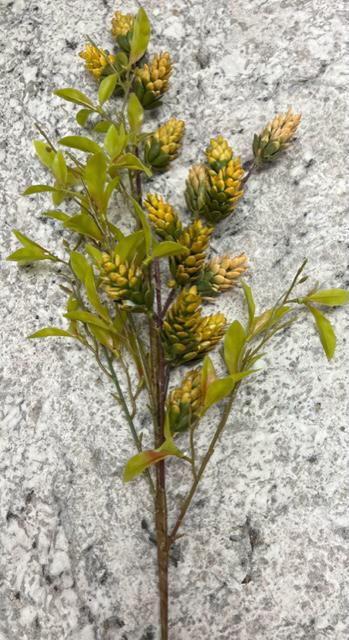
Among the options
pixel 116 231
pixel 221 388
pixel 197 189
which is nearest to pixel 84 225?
pixel 116 231

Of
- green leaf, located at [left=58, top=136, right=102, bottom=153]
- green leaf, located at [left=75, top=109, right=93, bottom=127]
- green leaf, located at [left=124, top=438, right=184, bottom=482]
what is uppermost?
green leaf, located at [left=75, top=109, right=93, bottom=127]

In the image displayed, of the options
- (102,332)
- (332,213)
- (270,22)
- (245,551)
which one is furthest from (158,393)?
(270,22)

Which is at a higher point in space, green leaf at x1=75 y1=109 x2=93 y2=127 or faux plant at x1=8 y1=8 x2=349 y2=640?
green leaf at x1=75 y1=109 x2=93 y2=127

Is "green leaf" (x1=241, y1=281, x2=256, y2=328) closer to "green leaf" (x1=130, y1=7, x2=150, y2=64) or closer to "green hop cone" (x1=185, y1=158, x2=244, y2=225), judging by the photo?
"green hop cone" (x1=185, y1=158, x2=244, y2=225)

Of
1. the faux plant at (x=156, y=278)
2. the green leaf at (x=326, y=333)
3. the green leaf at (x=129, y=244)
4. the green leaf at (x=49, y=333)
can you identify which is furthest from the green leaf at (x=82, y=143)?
the green leaf at (x=326, y=333)

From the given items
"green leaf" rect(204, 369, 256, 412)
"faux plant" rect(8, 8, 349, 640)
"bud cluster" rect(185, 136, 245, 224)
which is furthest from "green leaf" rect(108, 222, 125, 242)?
"green leaf" rect(204, 369, 256, 412)

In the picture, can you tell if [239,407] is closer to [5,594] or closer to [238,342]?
[238,342]
